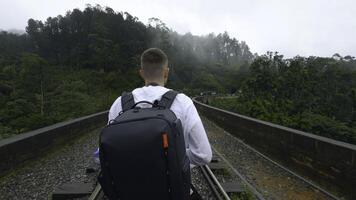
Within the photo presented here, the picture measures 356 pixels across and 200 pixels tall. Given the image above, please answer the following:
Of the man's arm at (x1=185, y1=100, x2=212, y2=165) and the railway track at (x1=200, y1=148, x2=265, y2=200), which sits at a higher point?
the man's arm at (x1=185, y1=100, x2=212, y2=165)

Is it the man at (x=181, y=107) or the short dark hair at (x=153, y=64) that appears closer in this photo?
the man at (x=181, y=107)

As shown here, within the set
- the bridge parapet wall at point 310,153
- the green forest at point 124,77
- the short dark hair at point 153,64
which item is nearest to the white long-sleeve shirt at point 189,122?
the short dark hair at point 153,64

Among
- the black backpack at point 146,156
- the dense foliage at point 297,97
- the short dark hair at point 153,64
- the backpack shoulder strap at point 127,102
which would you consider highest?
the short dark hair at point 153,64

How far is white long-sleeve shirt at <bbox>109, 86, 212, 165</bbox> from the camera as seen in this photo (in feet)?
5.55

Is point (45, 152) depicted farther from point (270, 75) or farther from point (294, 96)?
point (294, 96)

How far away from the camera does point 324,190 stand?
193 inches

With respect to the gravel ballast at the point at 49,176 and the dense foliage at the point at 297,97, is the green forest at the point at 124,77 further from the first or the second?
the gravel ballast at the point at 49,176

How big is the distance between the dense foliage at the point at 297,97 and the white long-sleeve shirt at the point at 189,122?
16132mm

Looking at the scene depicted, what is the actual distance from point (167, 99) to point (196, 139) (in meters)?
0.30

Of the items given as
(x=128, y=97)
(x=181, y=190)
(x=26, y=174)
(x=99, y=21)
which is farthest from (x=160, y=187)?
(x=99, y=21)

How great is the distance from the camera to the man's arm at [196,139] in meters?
1.69

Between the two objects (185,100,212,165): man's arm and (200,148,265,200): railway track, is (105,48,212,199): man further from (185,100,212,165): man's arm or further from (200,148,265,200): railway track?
(200,148,265,200): railway track

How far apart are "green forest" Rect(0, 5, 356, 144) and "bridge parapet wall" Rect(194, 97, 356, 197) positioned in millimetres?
9566

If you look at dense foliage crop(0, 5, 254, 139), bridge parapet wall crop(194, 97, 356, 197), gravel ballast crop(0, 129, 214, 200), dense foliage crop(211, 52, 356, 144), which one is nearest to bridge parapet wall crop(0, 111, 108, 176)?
gravel ballast crop(0, 129, 214, 200)
